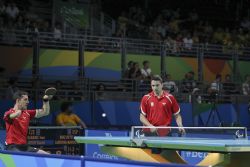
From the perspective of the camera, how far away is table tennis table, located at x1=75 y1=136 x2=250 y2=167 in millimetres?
6773

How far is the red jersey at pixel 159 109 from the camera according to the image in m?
11.1

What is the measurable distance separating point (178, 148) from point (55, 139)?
6.34m

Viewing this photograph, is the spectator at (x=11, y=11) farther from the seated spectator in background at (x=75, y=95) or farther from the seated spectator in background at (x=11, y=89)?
the seated spectator in background at (x=11, y=89)

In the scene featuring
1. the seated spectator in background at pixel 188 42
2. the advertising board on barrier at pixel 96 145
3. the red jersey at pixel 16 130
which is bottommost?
the advertising board on barrier at pixel 96 145

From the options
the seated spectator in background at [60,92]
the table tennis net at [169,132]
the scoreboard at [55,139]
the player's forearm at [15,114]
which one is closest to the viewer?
the table tennis net at [169,132]

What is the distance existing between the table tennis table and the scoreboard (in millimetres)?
4414

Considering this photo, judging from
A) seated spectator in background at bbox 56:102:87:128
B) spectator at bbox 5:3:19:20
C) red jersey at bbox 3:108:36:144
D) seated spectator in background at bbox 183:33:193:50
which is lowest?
seated spectator in background at bbox 56:102:87:128

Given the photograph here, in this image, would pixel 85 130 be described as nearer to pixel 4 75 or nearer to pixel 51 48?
pixel 4 75

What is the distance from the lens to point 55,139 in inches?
516

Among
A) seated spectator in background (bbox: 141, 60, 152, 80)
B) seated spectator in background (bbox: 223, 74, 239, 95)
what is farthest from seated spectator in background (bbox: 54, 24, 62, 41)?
seated spectator in background (bbox: 223, 74, 239, 95)

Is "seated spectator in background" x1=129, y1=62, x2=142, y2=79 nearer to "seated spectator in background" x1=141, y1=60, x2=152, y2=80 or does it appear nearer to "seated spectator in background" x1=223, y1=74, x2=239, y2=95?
"seated spectator in background" x1=141, y1=60, x2=152, y2=80

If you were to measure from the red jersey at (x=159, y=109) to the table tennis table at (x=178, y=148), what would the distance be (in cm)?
265

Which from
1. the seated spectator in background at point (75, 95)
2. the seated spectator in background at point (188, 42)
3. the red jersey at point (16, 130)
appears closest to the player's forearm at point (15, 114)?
the red jersey at point (16, 130)

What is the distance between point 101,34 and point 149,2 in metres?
6.15
